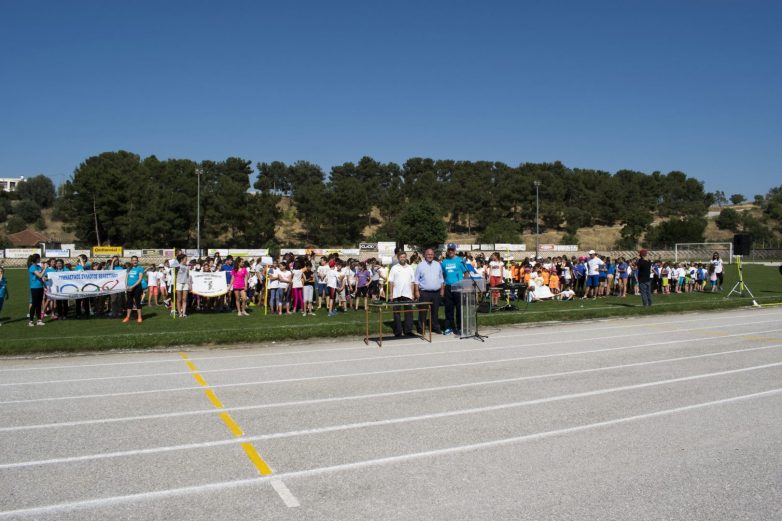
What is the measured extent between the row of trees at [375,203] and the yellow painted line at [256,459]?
52883 mm

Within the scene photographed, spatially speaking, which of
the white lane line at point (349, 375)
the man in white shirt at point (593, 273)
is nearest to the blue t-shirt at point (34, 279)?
the white lane line at point (349, 375)

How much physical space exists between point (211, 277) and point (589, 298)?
1471cm

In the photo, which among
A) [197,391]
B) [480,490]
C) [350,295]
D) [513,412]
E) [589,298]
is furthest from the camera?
[589,298]

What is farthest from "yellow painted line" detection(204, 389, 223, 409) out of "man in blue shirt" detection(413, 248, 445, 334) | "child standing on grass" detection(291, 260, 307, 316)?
"child standing on grass" detection(291, 260, 307, 316)

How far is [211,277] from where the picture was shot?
1792 centimetres

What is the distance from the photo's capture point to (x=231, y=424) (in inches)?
266

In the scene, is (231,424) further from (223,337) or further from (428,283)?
(428,283)

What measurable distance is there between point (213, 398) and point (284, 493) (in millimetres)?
3663

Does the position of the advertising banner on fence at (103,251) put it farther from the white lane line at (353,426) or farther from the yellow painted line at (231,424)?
the white lane line at (353,426)

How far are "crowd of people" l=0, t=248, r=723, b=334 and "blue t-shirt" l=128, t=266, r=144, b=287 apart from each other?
28 mm

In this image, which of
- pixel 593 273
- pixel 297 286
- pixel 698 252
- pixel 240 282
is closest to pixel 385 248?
pixel 698 252

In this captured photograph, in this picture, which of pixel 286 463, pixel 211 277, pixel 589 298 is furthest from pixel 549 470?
pixel 589 298

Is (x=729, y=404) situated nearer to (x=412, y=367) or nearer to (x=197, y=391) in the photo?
(x=412, y=367)

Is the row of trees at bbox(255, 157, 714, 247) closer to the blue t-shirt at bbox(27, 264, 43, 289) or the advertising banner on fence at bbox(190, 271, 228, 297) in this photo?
the advertising banner on fence at bbox(190, 271, 228, 297)
